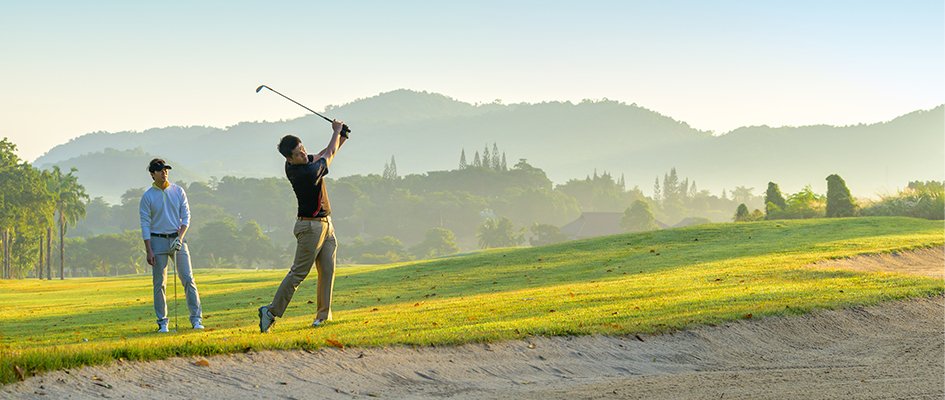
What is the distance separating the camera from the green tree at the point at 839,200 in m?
50.9

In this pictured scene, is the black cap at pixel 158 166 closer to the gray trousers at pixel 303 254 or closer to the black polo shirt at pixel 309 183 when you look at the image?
the black polo shirt at pixel 309 183

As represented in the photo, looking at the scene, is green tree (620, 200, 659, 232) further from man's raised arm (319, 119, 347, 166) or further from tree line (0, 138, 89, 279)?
man's raised arm (319, 119, 347, 166)

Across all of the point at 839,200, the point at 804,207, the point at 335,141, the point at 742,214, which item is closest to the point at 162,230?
the point at 335,141

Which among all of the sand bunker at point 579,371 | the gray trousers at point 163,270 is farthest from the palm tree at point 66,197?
the sand bunker at point 579,371

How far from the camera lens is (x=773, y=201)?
58.4 meters

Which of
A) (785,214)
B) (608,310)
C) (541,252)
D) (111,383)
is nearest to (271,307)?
(111,383)

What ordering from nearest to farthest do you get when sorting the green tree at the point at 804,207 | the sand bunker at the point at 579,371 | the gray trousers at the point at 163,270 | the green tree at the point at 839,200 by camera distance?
the sand bunker at the point at 579,371, the gray trousers at the point at 163,270, the green tree at the point at 839,200, the green tree at the point at 804,207

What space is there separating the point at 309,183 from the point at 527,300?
22.8 feet

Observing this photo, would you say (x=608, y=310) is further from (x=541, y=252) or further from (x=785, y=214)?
(x=785, y=214)

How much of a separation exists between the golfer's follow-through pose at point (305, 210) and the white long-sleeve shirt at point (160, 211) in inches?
85.9

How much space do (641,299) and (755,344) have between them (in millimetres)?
4051

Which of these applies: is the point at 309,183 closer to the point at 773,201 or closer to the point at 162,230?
the point at 162,230

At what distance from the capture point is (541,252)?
129 feet

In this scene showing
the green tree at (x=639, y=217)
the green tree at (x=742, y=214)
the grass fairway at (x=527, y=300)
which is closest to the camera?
the grass fairway at (x=527, y=300)
